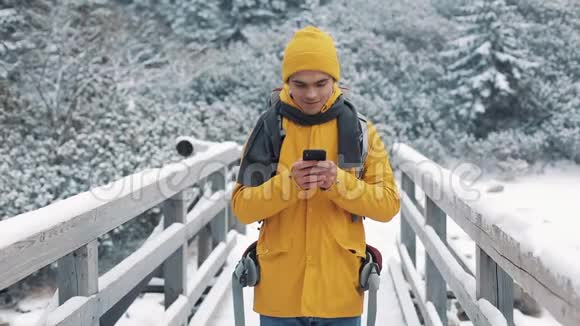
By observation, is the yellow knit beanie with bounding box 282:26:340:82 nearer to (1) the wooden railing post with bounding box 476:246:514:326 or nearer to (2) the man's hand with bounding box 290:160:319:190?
(2) the man's hand with bounding box 290:160:319:190

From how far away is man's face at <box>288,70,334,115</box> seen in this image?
2.04 m

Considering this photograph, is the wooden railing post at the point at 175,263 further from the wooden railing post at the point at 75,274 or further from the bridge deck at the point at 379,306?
the wooden railing post at the point at 75,274

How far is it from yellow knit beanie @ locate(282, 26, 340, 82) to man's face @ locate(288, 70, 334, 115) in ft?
0.07

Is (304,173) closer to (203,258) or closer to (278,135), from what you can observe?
(278,135)

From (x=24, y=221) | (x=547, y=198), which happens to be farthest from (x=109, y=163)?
(x=547, y=198)

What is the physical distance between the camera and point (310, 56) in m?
2.02

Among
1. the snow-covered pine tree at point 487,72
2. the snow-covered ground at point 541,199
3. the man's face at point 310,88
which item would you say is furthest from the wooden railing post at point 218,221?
the snow-covered pine tree at point 487,72

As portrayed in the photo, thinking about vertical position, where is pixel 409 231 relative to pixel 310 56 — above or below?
below

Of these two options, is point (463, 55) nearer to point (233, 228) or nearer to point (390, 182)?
point (233, 228)

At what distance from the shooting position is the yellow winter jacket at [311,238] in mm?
2062

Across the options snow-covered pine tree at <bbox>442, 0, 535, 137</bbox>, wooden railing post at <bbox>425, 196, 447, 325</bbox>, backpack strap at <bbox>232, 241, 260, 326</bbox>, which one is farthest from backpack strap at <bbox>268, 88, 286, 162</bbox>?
snow-covered pine tree at <bbox>442, 0, 535, 137</bbox>

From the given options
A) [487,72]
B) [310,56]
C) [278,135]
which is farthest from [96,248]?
[487,72]

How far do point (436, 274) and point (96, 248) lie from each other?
85.1 inches

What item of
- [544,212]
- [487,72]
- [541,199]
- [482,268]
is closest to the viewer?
[482,268]
